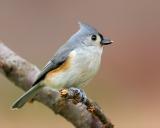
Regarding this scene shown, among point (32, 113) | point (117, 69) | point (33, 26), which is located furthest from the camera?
point (33, 26)

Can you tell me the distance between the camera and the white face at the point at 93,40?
8.55 feet

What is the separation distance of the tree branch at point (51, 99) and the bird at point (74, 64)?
3 cm

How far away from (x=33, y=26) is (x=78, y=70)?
2.87 meters

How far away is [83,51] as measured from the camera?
8.49 feet

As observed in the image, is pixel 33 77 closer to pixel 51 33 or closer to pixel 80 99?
pixel 80 99

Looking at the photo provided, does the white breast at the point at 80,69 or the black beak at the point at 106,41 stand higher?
the black beak at the point at 106,41

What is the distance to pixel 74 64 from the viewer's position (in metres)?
2.55

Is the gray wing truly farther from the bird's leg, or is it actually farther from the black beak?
the bird's leg

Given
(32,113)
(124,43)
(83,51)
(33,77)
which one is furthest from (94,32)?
(124,43)

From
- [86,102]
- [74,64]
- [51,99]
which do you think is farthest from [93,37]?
[86,102]

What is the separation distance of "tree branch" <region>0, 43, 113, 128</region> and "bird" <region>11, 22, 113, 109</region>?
0.03 metres

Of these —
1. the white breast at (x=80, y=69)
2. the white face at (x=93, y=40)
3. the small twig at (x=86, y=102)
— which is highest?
the white face at (x=93, y=40)

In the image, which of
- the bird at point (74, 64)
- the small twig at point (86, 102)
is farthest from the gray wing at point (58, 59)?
the small twig at point (86, 102)

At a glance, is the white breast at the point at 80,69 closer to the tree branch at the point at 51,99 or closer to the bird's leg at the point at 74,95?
the tree branch at the point at 51,99
